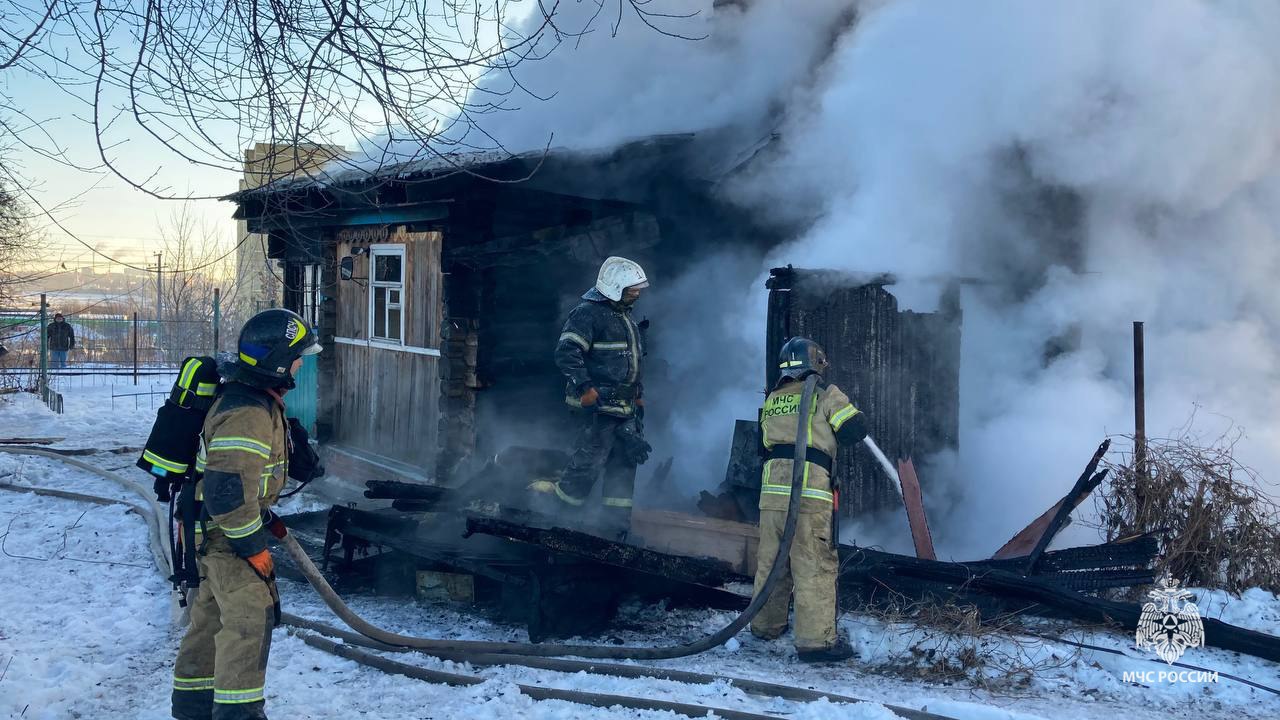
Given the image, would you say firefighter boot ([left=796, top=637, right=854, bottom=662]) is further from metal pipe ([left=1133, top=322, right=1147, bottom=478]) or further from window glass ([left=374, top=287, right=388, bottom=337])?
window glass ([left=374, top=287, right=388, bottom=337])

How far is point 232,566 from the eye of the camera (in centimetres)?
380

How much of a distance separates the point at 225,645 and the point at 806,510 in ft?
10.3

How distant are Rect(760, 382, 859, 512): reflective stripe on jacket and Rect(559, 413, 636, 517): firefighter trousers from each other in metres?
1.16

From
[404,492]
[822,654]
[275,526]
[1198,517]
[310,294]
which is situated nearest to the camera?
[275,526]

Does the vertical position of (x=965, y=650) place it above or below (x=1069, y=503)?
below

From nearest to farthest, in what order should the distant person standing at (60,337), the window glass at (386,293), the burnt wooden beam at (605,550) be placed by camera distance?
1. the burnt wooden beam at (605,550)
2. the window glass at (386,293)
3. the distant person standing at (60,337)

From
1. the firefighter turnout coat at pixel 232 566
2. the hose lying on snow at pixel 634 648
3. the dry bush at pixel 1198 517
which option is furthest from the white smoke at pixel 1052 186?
the firefighter turnout coat at pixel 232 566

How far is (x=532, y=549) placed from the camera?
5594mm

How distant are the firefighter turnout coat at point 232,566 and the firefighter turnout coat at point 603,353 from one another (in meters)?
2.42

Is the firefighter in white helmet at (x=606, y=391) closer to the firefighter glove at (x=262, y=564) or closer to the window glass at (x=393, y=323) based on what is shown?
the firefighter glove at (x=262, y=564)

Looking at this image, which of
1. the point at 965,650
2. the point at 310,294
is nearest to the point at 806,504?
the point at 965,650

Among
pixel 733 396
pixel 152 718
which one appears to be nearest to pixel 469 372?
pixel 733 396

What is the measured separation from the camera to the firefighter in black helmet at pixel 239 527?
3.67 m

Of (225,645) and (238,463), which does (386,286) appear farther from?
(225,645)
